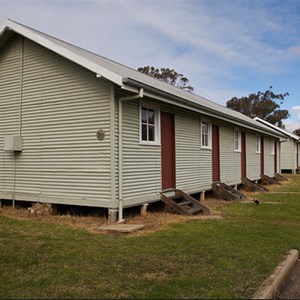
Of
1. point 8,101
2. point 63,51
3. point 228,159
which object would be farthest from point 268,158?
point 63,51

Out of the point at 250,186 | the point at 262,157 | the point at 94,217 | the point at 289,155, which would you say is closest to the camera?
the point at 94,217

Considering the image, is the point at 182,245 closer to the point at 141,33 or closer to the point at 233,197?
the point at 233,197

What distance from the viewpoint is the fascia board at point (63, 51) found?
25.7ft

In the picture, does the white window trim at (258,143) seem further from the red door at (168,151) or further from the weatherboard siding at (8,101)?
the weatherboard siding at (8,101)

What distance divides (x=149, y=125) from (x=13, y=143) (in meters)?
3.61

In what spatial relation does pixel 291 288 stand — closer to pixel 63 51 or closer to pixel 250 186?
pixel 63 51

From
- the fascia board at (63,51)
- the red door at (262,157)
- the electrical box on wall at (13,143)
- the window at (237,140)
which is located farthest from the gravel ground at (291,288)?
the red door at (262,157)

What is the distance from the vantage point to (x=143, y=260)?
5355 millimetres

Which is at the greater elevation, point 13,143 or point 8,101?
point 8,101

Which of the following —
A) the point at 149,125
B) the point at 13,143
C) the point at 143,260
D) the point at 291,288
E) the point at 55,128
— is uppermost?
the point at 149,125

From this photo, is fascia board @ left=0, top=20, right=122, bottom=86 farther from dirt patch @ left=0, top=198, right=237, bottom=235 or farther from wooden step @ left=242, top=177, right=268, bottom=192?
wooden step @ left=242, top=177, right=268, bottom=192

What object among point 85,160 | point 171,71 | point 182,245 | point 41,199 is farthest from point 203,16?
point 171,71

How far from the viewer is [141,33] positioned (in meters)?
17.3

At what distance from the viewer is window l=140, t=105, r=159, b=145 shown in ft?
31.3
